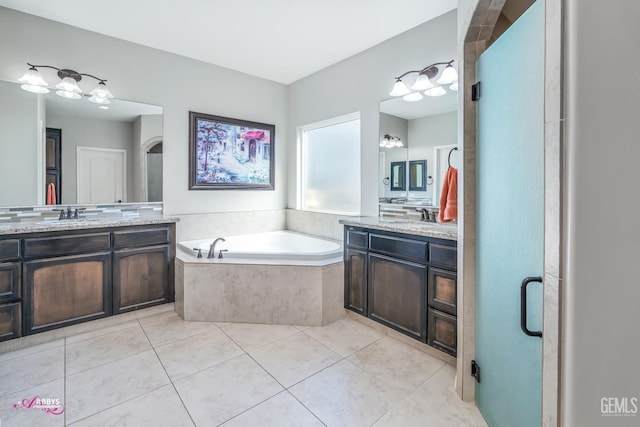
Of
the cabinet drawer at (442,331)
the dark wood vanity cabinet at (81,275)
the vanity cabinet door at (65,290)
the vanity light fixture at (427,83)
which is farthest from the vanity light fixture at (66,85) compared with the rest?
the cabinet drawer at (442,331)

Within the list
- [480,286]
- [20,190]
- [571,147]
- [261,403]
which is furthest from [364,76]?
[20,190]

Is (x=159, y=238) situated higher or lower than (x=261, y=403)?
higher

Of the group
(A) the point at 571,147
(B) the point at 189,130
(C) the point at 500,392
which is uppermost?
(B) the point at 189,130

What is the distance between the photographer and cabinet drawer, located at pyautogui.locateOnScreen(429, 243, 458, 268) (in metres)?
2.13

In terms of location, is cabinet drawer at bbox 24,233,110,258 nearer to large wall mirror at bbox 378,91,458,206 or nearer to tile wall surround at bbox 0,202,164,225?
tile wall surround at bbox 0,202,164,225

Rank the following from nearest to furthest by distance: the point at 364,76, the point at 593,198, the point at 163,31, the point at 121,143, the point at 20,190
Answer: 1. the point at 593,198
2. the point at 20,190
3. the point at 163,31
4. the point at 121,143
5. the point at 364,76

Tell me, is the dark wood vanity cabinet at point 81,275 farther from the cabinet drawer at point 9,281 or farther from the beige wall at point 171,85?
the beige wall at point 171,85

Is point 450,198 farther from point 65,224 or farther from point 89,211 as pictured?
point 89,211

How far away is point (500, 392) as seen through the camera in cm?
148

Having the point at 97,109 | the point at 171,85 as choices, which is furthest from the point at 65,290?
the point at 171,85

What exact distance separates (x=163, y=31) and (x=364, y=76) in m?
2.01

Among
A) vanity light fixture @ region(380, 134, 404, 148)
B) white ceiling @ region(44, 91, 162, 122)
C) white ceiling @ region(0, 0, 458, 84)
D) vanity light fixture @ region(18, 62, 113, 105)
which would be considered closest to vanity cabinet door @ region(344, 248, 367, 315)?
vanity light fixture @ region(380, 134, 404, 148)

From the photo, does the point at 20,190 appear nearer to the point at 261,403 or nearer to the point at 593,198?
the point at 261,403

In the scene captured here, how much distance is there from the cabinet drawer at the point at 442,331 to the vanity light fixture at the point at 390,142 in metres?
1.62
